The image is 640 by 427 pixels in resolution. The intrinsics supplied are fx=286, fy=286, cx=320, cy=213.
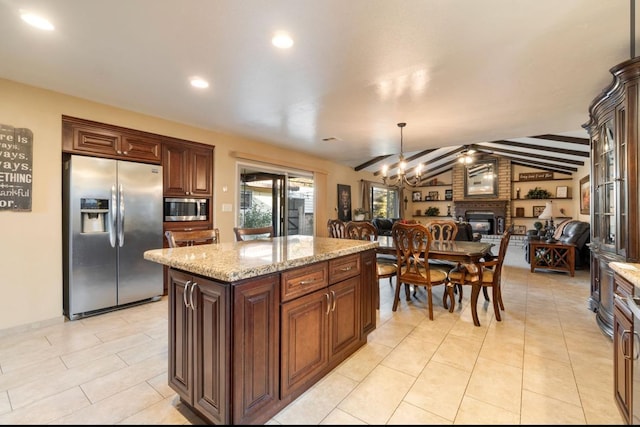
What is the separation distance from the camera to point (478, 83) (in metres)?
2.66

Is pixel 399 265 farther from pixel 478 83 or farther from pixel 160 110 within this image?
pixel 160 110

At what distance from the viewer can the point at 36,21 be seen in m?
1.81

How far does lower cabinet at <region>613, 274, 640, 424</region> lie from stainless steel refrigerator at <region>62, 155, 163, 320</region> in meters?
4.10

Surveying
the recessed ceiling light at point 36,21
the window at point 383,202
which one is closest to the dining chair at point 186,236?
the recessed ceiling light at point 36,21

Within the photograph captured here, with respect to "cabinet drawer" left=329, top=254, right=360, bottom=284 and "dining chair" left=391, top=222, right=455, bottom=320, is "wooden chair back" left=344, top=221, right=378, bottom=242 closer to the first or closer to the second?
"dining chair" left=391, top=222, right=455, bottom=320

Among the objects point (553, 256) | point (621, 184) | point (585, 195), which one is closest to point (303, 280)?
point (621, 184)

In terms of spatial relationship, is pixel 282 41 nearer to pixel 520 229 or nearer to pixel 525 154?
pixel 525 154

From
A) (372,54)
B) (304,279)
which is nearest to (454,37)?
(372,54)

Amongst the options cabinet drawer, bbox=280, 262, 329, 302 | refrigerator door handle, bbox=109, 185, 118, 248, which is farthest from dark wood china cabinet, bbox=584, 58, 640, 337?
refrigerator door handle, bbox=109, 185, 118, 248

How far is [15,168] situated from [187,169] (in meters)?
1.66

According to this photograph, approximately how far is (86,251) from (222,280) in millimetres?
2650

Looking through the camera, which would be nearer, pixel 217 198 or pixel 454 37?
pixel 454 37

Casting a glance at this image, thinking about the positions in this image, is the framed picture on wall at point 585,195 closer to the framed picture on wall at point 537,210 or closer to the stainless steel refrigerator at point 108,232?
the framed picture on wall at point 537,210

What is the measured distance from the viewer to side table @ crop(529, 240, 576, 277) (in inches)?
196
